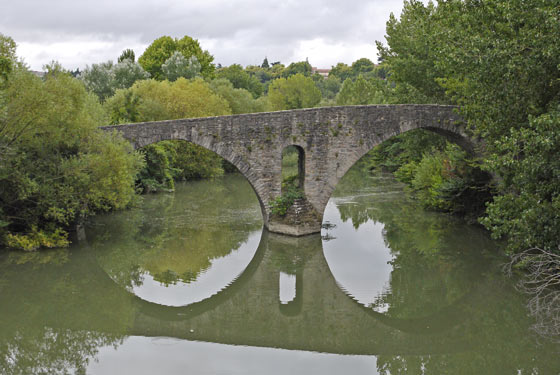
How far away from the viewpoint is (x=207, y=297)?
12.9 meters

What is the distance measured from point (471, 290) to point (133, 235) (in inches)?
426

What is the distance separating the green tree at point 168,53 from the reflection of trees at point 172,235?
18.6 metres

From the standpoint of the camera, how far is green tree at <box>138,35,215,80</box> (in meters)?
42.4

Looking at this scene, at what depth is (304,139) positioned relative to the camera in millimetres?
17531

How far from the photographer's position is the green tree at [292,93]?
4984 cm

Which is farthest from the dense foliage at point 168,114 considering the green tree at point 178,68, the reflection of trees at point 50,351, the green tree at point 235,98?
the reflection of trees at point 50,351

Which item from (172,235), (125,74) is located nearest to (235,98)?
(125,74)

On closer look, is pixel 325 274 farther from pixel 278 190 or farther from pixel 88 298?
pixel 88 298

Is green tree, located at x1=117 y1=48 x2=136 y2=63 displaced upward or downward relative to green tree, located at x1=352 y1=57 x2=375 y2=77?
downward

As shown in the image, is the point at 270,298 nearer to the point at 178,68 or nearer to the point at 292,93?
the point at 178,68

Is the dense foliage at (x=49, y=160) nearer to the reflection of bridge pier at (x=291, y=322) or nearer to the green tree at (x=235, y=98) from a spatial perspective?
the reflection of bridge pier at (x=291, y=322)

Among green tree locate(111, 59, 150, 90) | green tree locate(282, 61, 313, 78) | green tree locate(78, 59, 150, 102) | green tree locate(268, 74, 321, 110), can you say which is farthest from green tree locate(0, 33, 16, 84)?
green tree locate(282, 61, 313, 78)

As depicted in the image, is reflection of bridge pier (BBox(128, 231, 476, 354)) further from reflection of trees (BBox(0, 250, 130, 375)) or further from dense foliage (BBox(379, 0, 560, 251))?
dense foliage (BBox(379, 0, 560, 251))

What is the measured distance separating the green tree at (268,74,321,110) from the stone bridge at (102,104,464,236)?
3208 centimetres
